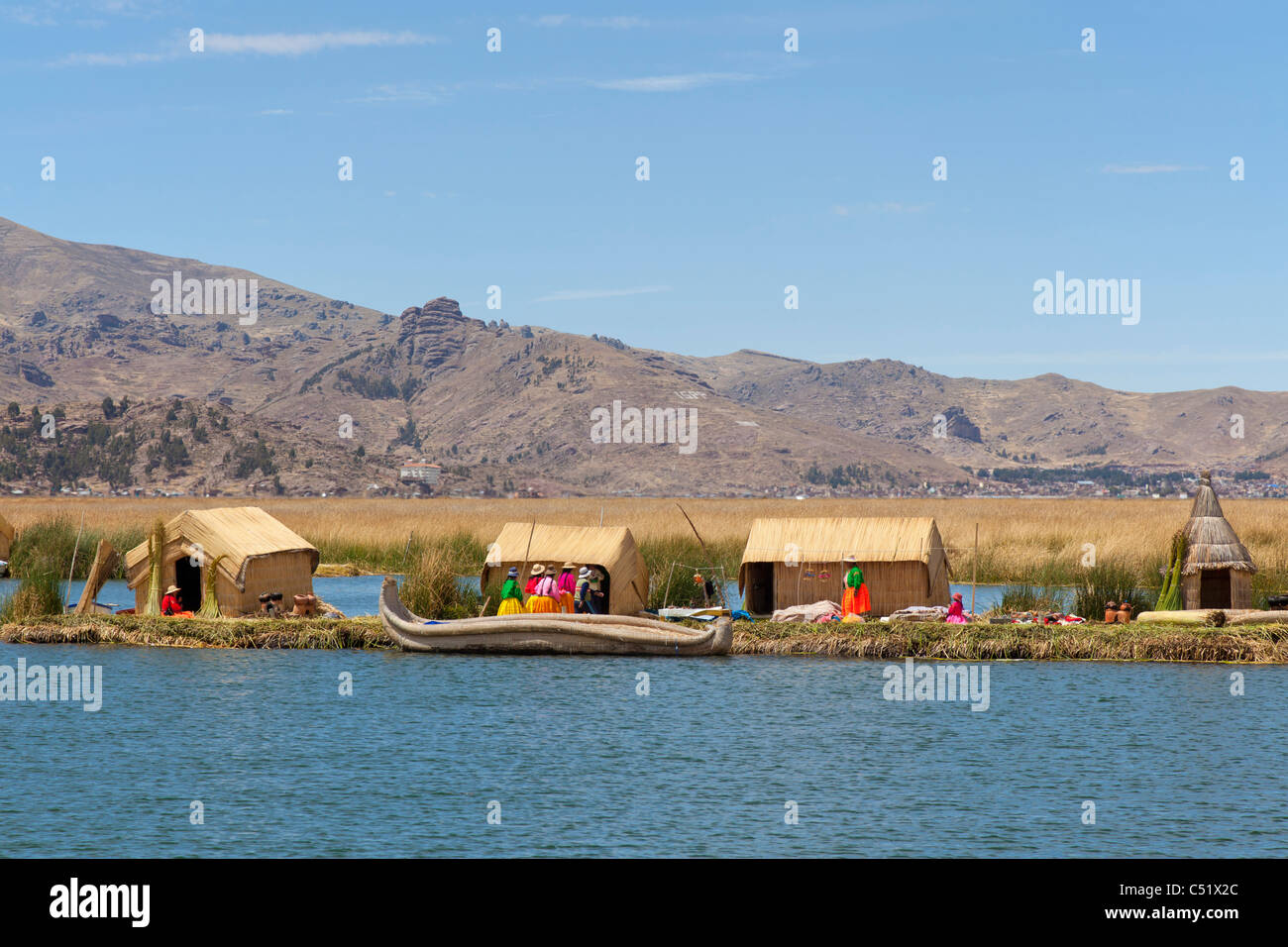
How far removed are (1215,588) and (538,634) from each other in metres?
13.7

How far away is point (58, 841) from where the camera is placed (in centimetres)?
1516

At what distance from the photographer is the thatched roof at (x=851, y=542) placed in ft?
100.0

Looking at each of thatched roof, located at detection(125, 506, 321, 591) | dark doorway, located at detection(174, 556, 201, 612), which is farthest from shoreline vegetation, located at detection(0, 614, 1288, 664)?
dark doorway, located at detection(174, 556, 201, 612)

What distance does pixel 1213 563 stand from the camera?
→ 28.1 meters

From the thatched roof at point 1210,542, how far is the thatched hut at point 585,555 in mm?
11572

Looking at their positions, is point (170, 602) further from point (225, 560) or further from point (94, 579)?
point (94, 579)

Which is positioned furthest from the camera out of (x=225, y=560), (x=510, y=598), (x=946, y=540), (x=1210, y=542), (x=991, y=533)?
(x=991, y=533)

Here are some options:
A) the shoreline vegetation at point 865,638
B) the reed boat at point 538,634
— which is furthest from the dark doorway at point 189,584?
the reed boat at point 538,634

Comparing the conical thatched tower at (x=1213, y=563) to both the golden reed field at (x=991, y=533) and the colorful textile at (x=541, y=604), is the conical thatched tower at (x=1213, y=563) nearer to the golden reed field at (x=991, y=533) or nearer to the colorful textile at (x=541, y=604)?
the golden reed field at (x=991, y=533)

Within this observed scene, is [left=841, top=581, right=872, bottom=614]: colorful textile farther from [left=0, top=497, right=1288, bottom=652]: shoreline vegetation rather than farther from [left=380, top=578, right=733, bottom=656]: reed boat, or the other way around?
[left=380, top=578, right=733, bottom=656]: reed boat

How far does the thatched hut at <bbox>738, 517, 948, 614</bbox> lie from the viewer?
30484 millimetres

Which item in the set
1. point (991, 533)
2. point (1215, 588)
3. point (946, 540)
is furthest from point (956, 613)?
point (991, 533)
